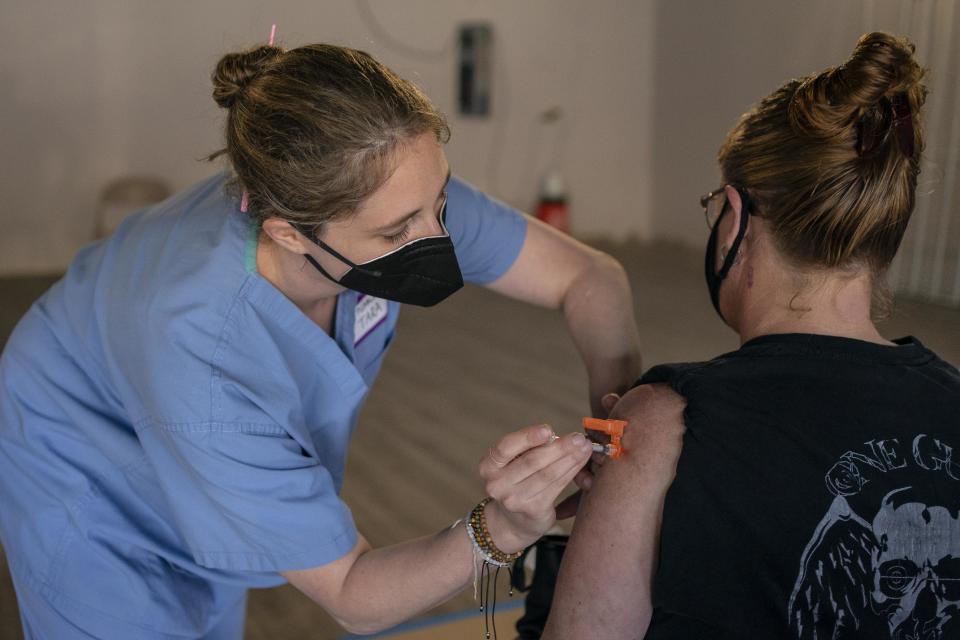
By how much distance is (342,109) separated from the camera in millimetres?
1104

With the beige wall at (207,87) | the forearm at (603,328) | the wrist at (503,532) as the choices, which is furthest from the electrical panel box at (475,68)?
the wrist at (503,532)

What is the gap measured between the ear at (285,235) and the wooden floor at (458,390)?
2.94ft

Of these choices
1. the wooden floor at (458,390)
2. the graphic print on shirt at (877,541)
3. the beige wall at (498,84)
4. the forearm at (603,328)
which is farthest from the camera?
the beige wall at (498,84)

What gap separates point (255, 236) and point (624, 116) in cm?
544

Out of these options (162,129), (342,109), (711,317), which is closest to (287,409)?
(342,109)

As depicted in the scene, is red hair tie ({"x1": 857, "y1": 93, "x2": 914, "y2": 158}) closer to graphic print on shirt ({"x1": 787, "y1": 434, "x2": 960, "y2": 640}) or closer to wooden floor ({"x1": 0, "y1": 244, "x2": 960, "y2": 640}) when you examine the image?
graphic print on shirt ({"x1": 787, "y1": 434, "x2": 960, "y2": 640})

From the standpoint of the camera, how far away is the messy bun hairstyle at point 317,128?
3.62ft

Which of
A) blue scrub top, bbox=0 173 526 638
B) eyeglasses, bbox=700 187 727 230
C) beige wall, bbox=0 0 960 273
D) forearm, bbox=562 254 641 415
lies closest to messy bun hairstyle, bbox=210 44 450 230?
blue scrub top, bbox=0 173 526 638

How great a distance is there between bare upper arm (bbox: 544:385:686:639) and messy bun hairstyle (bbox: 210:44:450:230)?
43 cm

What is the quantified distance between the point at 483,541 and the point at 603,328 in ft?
1.75

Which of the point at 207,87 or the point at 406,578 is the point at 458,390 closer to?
the point at 207,87

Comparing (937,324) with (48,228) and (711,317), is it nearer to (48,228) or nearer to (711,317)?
(711,317)

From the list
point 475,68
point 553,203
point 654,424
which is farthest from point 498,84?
point 654,424

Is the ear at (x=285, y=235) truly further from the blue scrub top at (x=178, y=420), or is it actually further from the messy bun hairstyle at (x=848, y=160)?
the messy bun hairstyle at (x=848, y=160)
